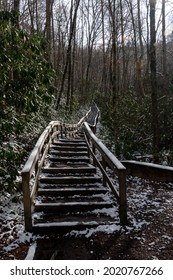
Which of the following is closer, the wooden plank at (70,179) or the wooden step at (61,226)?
the wooden step at (61,226)

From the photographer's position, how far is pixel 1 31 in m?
5.54

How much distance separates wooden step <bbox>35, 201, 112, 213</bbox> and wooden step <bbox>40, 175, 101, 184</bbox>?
1074mm

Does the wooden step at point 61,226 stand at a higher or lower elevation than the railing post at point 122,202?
lower

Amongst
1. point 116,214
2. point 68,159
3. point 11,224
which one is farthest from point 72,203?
point 68,159

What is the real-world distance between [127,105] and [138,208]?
421 inches

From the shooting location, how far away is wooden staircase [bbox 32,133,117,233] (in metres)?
5.05

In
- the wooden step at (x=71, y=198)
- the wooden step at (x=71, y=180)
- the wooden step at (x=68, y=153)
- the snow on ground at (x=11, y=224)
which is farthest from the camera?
the wooden step at (x=68, y=153)

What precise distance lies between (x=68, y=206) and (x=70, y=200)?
0.34 metres

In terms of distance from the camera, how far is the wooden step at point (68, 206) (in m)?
5.57

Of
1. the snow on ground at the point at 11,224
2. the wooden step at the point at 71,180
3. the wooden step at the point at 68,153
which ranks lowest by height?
the snow on ground at the point at 11,224

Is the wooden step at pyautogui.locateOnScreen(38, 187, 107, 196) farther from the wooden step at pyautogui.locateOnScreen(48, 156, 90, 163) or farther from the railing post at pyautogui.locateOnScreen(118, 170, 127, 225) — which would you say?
the wooden step at pyautogui.locateOnScreen(48, 156, 90, 163)

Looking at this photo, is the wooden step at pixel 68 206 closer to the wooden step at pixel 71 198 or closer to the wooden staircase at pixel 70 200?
the wooden staircase at pixel 70 200

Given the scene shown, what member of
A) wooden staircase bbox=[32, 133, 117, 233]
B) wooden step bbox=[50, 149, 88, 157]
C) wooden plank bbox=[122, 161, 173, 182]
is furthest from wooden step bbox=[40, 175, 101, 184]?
wooden step bbox=[50, 149, 88, 157]

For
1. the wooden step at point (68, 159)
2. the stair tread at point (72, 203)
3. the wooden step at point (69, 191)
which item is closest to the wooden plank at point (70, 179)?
the wooden step at point (69, 191)
